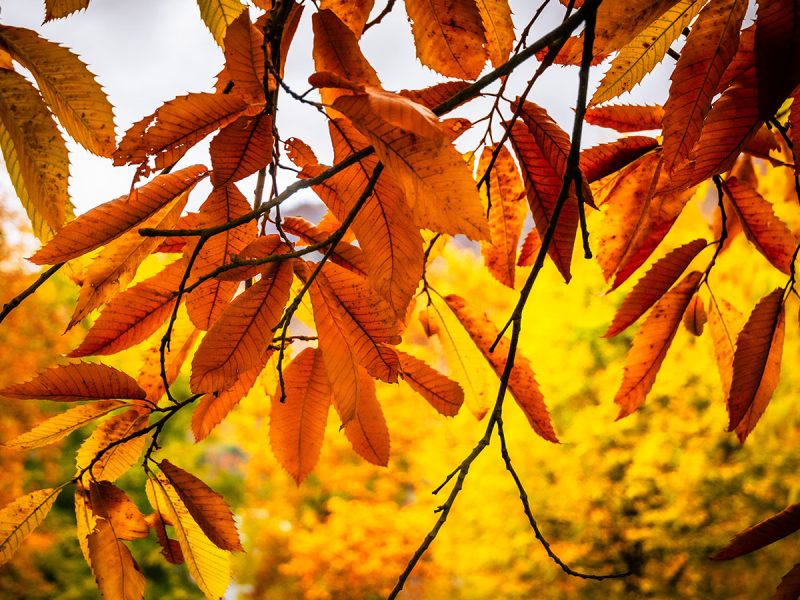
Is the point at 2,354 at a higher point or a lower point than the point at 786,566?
higher

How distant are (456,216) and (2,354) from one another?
26.0 ft

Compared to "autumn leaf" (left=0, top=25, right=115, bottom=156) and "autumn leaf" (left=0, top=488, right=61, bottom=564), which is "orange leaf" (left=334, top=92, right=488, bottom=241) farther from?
"autumn leaf" (left=0, top=488, right=61, bottom=564)

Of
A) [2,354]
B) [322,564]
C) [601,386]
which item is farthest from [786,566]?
[2,354]

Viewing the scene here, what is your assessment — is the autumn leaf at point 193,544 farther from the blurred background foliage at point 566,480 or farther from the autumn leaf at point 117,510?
the blurred background foliage at point 566,480

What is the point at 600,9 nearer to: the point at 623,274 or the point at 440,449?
the point at 623,274

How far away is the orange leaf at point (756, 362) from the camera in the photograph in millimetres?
637

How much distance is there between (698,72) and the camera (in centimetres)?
49

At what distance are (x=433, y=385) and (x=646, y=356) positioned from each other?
28 cm

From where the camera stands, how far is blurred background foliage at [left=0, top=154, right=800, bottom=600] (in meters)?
6.11

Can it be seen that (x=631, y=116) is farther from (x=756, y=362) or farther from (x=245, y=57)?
(x=245, y=57)

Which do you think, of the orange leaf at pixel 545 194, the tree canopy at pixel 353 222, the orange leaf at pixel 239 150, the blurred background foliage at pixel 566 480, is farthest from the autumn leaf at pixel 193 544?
the blurred background foliage at pixel 566 480

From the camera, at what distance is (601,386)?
22.9 feet

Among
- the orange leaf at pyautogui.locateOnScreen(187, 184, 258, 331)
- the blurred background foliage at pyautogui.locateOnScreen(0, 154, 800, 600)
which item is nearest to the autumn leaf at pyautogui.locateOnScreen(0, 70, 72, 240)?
the orange leaf at pyautogui.locateOnScreen(187, 184, 258, 331)

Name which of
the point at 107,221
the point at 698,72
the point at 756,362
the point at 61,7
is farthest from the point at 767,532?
the point at 61,7
